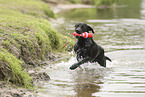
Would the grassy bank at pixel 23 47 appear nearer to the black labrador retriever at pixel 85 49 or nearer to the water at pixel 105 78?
the water at pixel 105 78

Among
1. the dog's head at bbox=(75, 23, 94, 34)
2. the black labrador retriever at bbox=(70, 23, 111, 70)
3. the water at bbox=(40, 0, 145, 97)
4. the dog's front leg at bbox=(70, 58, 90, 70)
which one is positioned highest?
the dog's head at bbox=(75, 23, 94, 34)

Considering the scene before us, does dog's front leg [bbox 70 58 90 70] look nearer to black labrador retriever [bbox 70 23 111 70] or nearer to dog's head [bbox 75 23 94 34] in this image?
black labrador retriever [bbox 70 23 111 70]

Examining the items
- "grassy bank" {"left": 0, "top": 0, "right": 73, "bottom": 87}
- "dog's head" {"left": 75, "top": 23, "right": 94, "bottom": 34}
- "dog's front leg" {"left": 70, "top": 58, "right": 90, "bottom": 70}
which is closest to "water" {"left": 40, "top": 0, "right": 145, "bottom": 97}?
"dog's front leg" {"left": 70, "top": 58, "right": 90, "bottom": 70}

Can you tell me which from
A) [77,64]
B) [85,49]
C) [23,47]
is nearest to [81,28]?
[85,49]

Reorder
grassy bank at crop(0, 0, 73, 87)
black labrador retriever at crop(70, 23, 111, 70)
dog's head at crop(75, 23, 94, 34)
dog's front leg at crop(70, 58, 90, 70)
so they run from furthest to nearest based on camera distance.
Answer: black labrador retriever at crop(70, 23, 111, 70) < dog's head at crop(75, 23, 94, 34) < dog's front leg at crop(70, 58, 90, 70) < grassy bank at crop(0, 0, 73, 87)

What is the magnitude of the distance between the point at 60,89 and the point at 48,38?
3.94 meters

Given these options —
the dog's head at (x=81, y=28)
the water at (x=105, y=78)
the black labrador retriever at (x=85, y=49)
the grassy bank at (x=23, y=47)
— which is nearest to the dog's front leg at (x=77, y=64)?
the black labrador retriever at (x=85, y=49)

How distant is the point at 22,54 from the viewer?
8211 millimetres

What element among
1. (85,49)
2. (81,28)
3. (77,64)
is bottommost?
(77,64)

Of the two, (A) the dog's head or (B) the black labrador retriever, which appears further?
(B) the black labrador retriever

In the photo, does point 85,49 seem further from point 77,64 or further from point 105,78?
point 105,78

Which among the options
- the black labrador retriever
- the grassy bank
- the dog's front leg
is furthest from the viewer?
the black labrador retriever

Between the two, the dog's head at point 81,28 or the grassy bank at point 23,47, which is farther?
the dog's head at point 81,28

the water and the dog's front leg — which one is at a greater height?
the dog's front leg
